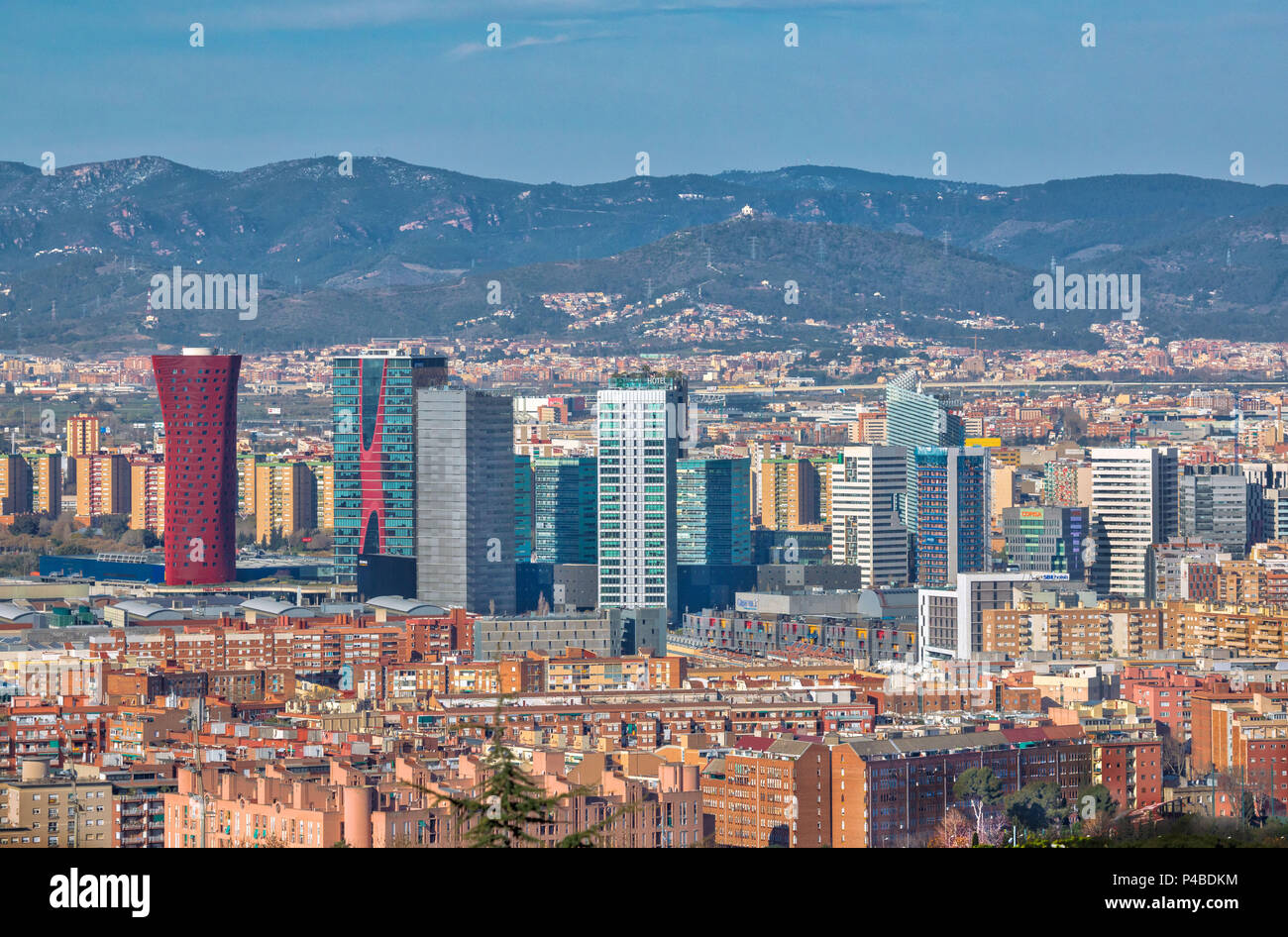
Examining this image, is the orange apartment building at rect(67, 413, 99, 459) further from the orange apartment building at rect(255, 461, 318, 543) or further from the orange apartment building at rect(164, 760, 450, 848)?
the orange apartment building at rect(164, 760, 450, 848)

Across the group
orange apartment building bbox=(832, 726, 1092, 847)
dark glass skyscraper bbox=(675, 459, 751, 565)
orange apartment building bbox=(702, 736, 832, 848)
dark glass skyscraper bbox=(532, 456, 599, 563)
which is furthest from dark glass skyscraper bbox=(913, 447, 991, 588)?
orange apartment building bbox=(702, 736, 832, 848)

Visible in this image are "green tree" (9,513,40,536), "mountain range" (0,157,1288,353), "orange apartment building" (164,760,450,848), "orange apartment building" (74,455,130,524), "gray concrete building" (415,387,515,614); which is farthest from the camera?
"mountain range" (0,157,1288,353)

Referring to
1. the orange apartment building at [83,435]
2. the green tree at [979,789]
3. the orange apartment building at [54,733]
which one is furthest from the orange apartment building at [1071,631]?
the orange apartment building at [83,435]

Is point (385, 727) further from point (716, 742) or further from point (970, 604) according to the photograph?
point (970, 604)

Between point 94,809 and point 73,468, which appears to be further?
point 73,468

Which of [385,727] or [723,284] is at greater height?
[723,284]
